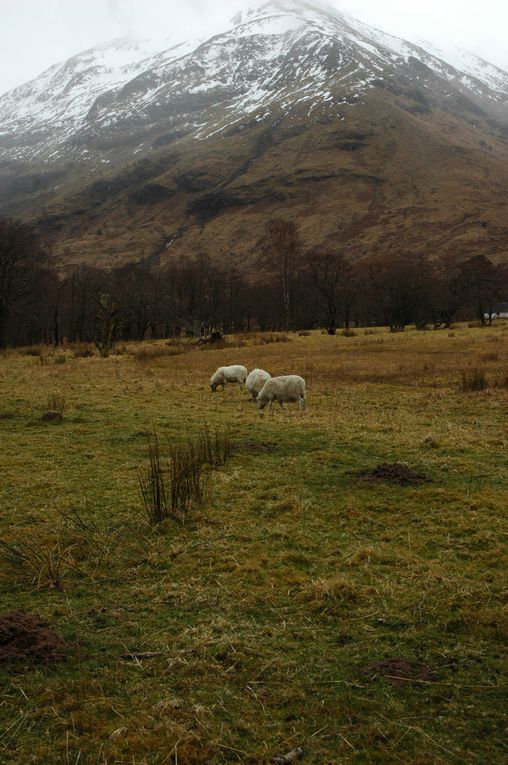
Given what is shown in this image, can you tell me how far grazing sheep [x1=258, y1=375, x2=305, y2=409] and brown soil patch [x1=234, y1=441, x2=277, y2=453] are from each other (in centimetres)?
Answer: 450

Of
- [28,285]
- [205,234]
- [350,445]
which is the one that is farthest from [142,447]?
[205,234]

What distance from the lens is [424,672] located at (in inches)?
169

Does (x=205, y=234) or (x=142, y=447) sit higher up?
(x=205, y=234)

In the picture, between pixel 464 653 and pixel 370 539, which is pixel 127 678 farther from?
pixel 370 539

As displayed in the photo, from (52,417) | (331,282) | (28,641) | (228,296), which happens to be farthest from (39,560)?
(228,296)

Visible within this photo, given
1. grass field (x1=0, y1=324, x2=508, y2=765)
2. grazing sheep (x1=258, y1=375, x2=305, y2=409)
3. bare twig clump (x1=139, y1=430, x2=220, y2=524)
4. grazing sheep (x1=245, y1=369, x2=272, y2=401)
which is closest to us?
grass field (x1=0, y1=324, x2=508, y2=765)

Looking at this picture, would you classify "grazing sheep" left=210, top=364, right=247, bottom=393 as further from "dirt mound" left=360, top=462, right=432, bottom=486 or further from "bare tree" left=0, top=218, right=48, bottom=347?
"bare tree" left=0, top=218, right=48, bottom=347

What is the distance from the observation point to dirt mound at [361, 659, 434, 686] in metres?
4.22

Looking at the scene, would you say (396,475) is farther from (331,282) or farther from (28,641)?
(331,282)

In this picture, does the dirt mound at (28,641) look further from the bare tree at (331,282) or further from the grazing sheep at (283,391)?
the bare tree at (331,282)

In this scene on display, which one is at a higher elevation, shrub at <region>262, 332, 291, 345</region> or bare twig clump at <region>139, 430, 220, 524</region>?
shrub at <region>262, 332, 291, 345</region>

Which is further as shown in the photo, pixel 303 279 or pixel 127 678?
pixel 303 279

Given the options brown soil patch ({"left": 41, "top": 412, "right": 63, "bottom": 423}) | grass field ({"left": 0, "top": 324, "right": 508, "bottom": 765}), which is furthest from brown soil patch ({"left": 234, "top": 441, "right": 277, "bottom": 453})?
brown soil patch ({"left": 41, "top": 412, "right": 63, "bottom": 423})

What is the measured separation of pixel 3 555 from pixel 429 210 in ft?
544
